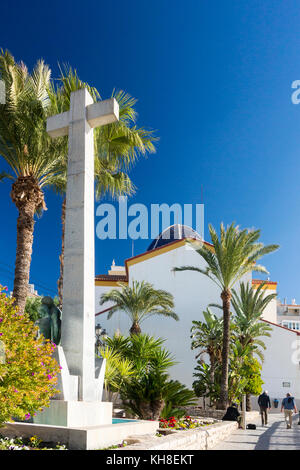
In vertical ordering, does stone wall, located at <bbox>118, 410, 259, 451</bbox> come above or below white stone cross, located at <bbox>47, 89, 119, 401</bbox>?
below

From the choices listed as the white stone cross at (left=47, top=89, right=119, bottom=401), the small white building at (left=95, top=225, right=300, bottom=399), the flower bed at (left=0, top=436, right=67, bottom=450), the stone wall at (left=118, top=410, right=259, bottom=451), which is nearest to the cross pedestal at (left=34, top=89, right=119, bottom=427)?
the white stone cross at (left=47, top=89, right=119, bottom=401)

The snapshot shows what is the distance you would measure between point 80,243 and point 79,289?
879mm

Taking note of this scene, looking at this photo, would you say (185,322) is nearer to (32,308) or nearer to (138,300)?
(138,300)

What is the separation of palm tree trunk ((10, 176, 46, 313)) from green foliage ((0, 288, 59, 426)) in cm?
576

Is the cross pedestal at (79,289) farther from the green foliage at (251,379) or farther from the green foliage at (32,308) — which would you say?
the green foliage at (32,308)

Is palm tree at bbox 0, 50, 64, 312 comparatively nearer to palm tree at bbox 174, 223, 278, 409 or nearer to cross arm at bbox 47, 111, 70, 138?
cross arm at bbox 47, 111, 70, 138

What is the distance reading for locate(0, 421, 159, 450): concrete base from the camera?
246 inches

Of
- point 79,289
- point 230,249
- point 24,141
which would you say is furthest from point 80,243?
point 230,249

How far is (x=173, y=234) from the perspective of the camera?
57.7m

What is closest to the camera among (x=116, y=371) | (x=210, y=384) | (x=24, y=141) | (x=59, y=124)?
(x=59, y=124)

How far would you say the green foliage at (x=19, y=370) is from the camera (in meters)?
5.77

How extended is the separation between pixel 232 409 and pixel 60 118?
37.5ft

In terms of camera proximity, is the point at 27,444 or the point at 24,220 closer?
the point at 27,444

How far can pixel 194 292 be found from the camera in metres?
38.6
